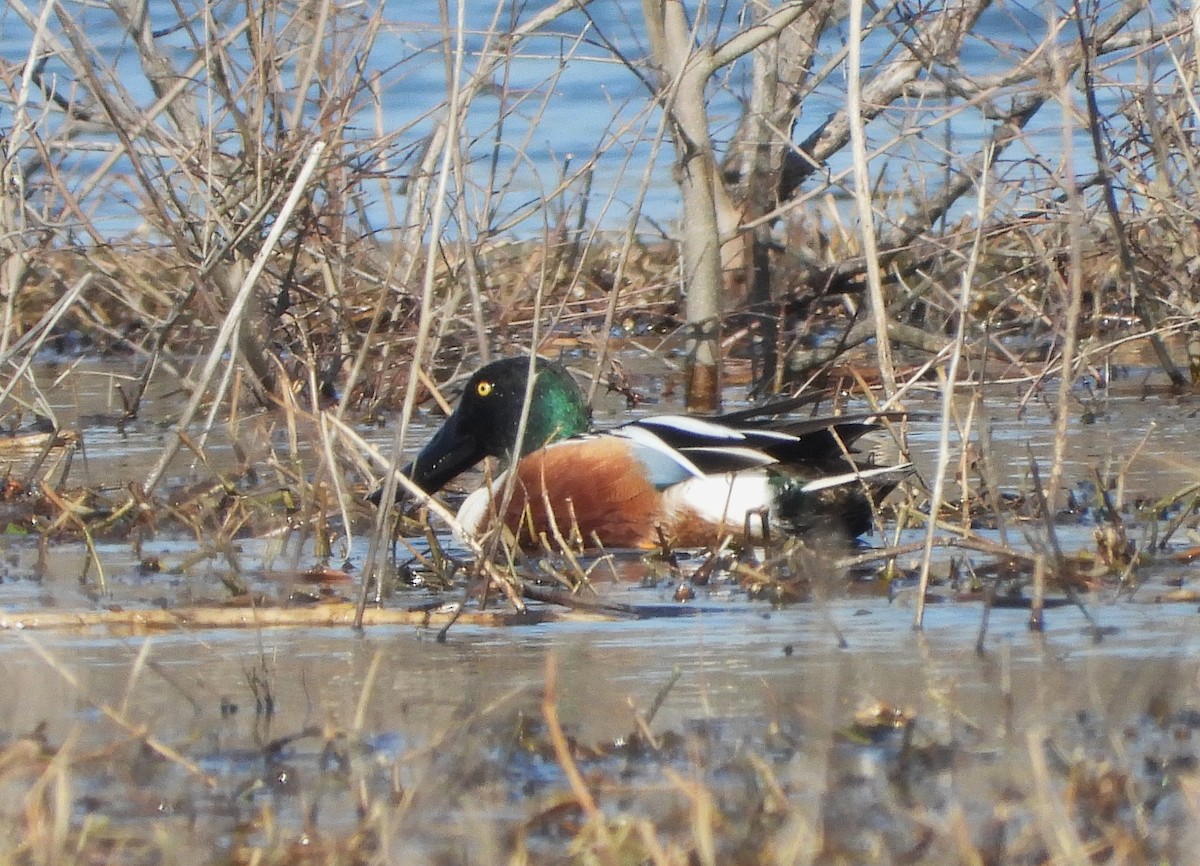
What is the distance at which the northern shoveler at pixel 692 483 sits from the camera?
16.5ft

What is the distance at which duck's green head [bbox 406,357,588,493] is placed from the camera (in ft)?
18.8

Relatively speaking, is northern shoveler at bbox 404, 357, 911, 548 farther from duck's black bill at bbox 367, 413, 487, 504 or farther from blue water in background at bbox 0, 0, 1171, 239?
blue water in background at bbox 0, 0, 1171, 239

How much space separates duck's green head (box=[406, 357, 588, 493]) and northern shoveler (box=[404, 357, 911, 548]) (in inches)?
10.9

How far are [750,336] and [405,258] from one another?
127 centimetres

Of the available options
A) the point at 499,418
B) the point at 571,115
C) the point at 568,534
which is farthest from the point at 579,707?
the point at 571,115

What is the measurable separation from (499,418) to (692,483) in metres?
0.80

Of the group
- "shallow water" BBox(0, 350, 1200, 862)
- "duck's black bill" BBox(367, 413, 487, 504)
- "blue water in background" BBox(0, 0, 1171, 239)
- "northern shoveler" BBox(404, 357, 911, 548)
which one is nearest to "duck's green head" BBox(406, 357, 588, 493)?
"duck's black bill" BBox(367, 413, 487, 504)

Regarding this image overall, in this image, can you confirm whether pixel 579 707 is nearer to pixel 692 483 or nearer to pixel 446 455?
pixel 692 483

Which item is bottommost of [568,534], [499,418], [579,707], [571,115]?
[579,707]

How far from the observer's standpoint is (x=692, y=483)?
17.0ft

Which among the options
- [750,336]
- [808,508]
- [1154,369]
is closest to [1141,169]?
[1154,369]

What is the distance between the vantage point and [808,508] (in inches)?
200

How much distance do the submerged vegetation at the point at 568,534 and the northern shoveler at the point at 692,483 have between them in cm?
12

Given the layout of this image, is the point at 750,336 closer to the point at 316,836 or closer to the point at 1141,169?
the point at 1141,169
